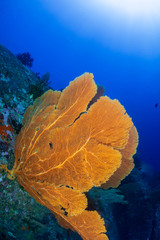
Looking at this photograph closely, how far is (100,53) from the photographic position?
133625mm

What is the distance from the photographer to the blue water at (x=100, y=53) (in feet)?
365

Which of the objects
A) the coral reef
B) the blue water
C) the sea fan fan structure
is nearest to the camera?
the sea fan fan structure

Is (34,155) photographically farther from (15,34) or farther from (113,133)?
(15,34)

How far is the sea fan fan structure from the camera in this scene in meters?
2.02

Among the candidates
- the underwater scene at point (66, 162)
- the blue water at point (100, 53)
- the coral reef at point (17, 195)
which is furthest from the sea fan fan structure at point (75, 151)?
the blue water at point (100, 53)

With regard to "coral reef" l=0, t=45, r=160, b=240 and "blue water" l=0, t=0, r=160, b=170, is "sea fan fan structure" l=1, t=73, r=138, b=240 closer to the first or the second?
"coral reef" l=0, t=45, r=160, b=240

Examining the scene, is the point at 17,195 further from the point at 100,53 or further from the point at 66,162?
the point at 100,53

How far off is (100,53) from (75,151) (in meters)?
145

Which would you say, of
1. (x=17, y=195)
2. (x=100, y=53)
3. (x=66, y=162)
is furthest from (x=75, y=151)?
(x=100, y=53)

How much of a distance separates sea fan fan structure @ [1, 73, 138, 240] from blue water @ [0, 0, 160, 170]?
11074 centimetres

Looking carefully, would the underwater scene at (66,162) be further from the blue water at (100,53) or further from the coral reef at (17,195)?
the blue water at (100,53)

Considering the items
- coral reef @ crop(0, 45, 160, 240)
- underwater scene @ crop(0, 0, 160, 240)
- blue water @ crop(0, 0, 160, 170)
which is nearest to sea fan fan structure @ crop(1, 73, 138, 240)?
underwater scene @ crop(0, 0, 160, 240)

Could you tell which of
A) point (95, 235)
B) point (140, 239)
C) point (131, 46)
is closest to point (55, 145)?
point (95, 235)

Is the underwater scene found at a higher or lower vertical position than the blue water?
lower
